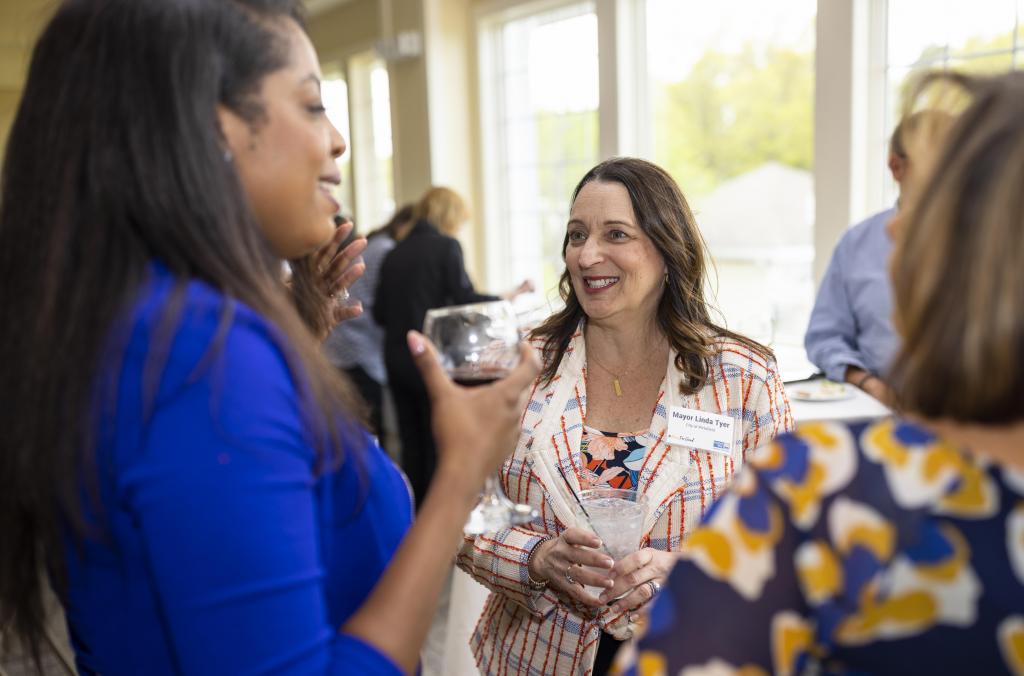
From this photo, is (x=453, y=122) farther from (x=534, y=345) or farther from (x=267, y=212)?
(x=267, y=212)

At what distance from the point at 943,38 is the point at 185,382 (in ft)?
12.7

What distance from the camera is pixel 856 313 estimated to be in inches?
122

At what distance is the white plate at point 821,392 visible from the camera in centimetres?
278

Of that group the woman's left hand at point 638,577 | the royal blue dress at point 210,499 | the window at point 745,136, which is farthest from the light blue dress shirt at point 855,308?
the royal blue dress at point 210,499

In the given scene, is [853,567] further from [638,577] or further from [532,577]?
[532,577]

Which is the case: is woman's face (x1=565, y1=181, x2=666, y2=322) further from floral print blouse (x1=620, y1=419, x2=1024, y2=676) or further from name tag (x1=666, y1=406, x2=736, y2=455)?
floral print blouse (x1=620, y1=419, x2=1024, y2=676)

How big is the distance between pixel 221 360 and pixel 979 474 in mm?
605

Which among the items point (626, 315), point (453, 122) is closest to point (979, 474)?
point (626, 315)

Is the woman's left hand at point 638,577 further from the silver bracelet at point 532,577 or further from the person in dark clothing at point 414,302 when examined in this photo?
the person in dark clothing at point 414,302

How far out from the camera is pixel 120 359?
701 millimetres

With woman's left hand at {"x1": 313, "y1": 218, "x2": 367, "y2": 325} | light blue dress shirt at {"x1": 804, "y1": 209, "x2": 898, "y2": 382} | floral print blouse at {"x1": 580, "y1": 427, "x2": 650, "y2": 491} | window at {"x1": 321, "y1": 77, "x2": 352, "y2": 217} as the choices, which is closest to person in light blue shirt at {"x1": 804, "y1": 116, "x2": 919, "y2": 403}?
light blue dress shirt at {"x1": 804, "y1": 209, "x2": 898, "y2": 382}

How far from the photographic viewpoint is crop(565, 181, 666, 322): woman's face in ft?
6.17

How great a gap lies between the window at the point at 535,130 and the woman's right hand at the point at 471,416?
4629 millimetres

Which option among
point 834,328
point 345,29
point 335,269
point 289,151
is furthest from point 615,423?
point 345,29
